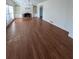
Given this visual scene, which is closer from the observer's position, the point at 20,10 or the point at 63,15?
the point at 63,15

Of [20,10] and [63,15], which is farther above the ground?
[20,10]

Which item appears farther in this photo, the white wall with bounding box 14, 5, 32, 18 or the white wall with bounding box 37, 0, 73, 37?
the white wall with bounding box 14, 5, 32, 18

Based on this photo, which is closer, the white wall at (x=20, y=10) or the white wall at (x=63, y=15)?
the white wall at (x=63, y=15)
